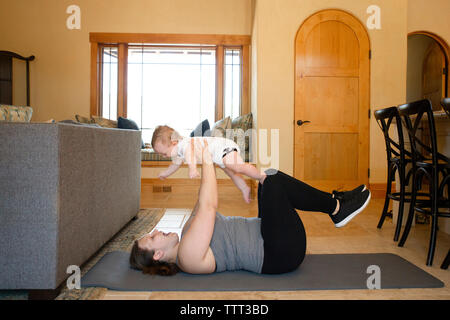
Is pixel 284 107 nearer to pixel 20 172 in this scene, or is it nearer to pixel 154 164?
pixel 154 164

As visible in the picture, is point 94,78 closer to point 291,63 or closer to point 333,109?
point 291,63

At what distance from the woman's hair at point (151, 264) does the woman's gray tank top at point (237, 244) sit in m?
0.24

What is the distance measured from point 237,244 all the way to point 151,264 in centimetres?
45

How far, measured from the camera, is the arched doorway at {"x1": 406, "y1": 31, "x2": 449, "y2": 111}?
6230 millimetres

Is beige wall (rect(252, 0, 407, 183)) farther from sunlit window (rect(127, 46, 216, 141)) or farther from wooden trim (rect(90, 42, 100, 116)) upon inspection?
wooden trim (rect(90, 42, 100, 116))

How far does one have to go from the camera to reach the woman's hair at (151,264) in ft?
5.56

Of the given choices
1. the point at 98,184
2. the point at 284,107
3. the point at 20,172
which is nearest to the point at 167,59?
the point at 284,107

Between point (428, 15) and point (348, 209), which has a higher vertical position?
point (428, 15)

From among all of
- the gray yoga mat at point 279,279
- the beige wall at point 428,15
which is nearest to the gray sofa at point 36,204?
the gray yoga mat at point 279,279

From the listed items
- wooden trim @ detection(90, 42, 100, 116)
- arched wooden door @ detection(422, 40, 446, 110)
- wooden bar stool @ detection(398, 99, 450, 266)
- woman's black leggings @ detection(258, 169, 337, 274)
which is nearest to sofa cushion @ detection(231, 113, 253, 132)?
wooden trim @ detection(90, 42, 100, 116)

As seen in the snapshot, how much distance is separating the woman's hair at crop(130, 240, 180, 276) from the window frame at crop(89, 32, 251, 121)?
4172 millimetres

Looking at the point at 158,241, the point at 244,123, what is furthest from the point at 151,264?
the point at 244,123

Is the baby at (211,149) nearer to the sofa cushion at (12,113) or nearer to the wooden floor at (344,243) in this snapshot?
the wooden floor at (344,243)

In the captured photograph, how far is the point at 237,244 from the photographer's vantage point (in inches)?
67.2
